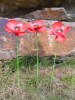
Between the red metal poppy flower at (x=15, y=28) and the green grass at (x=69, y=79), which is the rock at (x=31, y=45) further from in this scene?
the red metal poppy flower at (x=15, y=28)

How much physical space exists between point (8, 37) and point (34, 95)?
0.55m

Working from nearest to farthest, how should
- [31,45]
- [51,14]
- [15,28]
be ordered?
[15,28] < [31,45] < [51,14]

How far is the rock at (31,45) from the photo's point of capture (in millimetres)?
2551

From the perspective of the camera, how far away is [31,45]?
257 cm

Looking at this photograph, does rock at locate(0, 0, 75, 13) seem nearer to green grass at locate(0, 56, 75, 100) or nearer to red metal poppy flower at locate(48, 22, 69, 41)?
green grass at locate(0, 56, 75, 100)

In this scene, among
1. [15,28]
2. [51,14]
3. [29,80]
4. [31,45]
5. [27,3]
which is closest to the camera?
[15,28]

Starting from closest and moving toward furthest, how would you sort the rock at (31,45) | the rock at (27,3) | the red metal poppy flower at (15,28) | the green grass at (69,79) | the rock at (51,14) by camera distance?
the red metal poppy flower at (15,28)
the green grass at (69,79)
the rock at (31,45)
the rock at (51,14)
the rock at (27,3)

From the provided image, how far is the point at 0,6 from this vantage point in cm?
306

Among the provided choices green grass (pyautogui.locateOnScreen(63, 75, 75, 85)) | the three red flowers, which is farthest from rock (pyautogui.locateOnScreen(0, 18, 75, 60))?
the three red flowers

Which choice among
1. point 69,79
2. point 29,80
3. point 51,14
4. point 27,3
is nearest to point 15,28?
point 29,80

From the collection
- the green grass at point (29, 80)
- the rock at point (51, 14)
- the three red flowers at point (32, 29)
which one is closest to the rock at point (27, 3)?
the rock at point (51, 14)

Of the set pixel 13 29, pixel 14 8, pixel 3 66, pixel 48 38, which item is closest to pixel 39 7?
pixel 14 8

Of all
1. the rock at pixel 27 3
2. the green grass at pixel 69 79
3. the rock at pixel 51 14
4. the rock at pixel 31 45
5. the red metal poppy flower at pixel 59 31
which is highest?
the rock at pixel 27 3

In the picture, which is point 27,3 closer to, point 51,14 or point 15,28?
point 51,14
